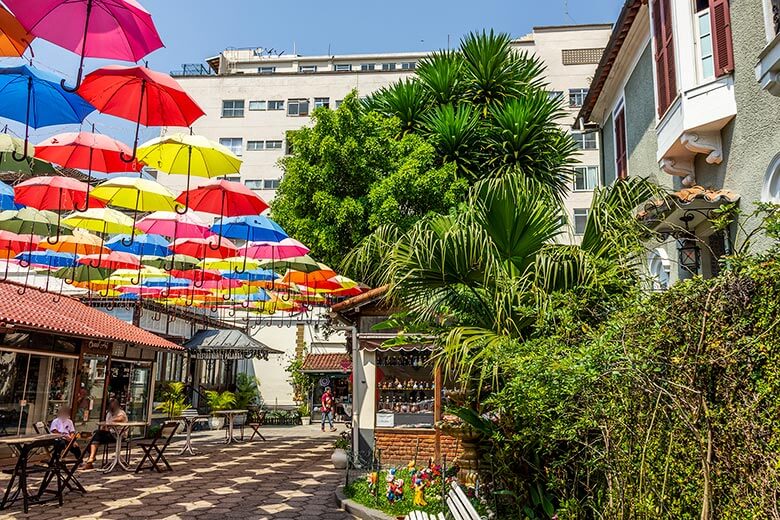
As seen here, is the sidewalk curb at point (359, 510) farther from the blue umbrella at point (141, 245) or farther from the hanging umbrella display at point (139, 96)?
the blue umbrella at point (141, 245)

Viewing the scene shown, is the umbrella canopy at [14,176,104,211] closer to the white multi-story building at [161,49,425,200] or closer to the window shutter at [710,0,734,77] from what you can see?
the window shutter at [710,0,734,77]

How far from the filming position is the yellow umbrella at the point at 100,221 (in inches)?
441

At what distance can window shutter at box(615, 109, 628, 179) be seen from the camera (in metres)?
13.2

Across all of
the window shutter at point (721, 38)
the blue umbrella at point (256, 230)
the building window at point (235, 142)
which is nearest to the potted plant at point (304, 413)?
the building window at point (235, 142)

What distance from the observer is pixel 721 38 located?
8.12m

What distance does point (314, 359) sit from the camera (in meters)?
32.0

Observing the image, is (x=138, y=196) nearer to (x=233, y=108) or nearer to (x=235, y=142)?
(x=235, y=142)

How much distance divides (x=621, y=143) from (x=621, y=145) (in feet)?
0.15

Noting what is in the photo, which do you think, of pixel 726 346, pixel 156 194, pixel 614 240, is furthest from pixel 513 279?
pixel 156 194

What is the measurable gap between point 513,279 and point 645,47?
7073mm

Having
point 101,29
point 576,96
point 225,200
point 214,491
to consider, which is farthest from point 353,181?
point 576,96

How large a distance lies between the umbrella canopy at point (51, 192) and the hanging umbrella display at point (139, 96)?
2719mm

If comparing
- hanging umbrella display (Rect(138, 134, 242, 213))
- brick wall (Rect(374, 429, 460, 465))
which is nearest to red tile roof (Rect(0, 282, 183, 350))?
hanging umbrella display (Rect(138, 134, 242, 213))

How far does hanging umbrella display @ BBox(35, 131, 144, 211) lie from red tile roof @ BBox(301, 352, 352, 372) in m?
21.1
